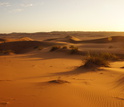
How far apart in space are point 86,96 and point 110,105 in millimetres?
803

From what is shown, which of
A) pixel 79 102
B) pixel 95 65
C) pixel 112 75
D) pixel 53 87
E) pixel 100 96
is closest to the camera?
pixel 79 102

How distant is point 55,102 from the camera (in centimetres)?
448

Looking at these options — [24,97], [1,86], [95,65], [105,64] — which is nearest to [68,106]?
[24,97]

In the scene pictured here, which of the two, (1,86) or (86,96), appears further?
(1,86)

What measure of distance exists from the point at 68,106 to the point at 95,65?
622cm

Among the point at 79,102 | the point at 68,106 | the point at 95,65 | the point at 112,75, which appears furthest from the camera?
the point at 95,65

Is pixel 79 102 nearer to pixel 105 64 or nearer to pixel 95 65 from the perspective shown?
pixel 95 65

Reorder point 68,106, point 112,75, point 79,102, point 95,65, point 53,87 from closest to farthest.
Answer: point 68,106 < point 79,102 < point 53,87 < point 112,75 < point 95,65

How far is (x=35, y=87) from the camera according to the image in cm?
580

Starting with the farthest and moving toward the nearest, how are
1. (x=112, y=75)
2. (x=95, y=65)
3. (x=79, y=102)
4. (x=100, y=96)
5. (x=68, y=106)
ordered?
(x=95, y=65)
(x=112, y=75)
(x=100, y=96)
(x=79, y=102)
(x=68, y=106)

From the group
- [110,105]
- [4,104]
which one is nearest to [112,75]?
[110,105]

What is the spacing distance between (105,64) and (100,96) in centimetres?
599

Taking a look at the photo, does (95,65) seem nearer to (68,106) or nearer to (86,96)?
(86,96)

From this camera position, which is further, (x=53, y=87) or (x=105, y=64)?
(x=105, y=64)
